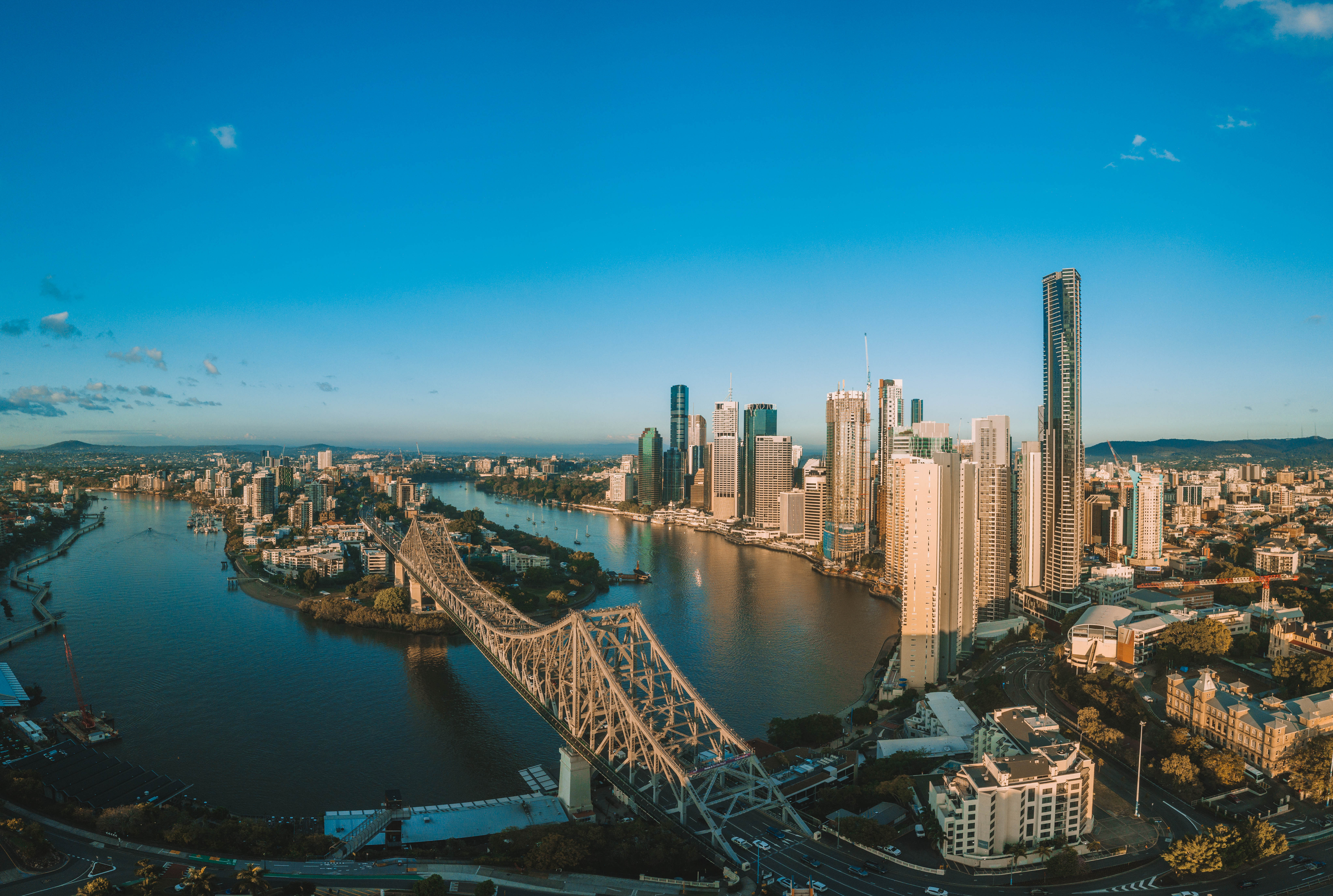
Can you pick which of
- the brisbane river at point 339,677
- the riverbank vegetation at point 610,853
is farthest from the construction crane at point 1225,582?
the riverbank vegetation at point 610,853

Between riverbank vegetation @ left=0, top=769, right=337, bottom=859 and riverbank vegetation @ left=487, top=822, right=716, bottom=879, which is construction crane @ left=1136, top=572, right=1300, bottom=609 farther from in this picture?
riverbank vegetation @ left=0, top=769, right=337, bottom=859

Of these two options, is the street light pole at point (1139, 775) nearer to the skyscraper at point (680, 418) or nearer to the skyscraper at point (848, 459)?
the skyscraper at point (848, 459)

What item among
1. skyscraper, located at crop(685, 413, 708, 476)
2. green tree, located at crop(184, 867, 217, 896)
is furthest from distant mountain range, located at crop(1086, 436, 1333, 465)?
green tree, located at crop(184, 867, 217, 896)

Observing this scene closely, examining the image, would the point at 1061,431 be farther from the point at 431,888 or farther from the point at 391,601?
the point at 431,888

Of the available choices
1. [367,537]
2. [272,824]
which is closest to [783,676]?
[272,824]

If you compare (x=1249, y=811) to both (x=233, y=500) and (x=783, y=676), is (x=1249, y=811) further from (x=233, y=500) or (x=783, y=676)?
(x=233, y=500)

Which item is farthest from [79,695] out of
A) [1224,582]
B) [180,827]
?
[1224,582]
